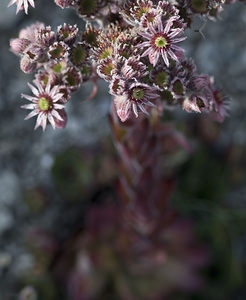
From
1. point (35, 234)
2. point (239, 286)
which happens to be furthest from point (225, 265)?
point (35, 234)

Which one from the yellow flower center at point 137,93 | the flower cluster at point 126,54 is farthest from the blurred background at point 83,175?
the yellow flower center at point 137,93

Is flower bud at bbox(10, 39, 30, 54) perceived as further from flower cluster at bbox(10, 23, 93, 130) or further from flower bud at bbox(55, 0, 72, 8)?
flower bud at bbox(55, 0, 72, 8)

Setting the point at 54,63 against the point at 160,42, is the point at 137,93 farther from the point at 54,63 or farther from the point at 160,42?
the point at 54,63

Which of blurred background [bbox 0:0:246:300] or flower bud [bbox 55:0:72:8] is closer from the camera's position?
flower bud [bbox 55:0:72:8]

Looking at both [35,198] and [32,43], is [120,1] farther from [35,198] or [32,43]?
[35,198]

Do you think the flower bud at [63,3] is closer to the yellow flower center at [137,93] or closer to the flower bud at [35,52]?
the flower bud at [35,52]

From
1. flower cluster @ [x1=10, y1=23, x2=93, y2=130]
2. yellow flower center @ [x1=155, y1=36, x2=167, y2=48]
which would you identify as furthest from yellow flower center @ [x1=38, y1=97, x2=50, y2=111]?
yellow flower center @ [x1=155, y1=36, x2=167, y2=48]

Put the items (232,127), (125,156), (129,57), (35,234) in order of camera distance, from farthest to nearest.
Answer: (232,127)
(35,234)
(125,156)
(129,57)
